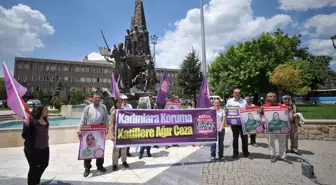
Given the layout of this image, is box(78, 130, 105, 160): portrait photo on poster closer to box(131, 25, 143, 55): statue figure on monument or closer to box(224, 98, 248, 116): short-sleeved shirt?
box(224, 98, 248, 116): short-sleeved shirt

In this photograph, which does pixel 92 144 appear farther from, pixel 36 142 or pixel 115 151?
pixel 36 142

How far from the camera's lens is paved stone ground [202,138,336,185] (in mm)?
4582

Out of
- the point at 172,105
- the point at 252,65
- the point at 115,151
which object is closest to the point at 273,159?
the point at 172,105

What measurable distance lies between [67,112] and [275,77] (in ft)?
99.7

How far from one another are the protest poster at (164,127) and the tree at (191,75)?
3440 centimetres

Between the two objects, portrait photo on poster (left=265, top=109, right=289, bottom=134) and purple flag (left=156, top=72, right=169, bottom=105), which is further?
purple flag (left=156, top=72, right=169, bottom=105)

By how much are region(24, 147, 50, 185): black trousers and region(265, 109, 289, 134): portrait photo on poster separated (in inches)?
231

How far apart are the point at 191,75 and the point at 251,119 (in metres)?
34.4

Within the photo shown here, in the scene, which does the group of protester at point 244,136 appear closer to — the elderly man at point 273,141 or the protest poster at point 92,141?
the elderly man at point 273,141

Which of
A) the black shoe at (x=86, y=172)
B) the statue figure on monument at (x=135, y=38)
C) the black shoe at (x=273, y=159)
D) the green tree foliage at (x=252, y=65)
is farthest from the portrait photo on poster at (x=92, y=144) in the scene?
the green tree foliage at (x=252, y=65)

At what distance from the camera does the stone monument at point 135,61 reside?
69.7 feet

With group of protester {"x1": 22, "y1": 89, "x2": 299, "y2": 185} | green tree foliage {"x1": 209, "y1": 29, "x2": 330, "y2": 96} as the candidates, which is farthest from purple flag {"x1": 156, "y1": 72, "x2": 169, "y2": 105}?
green tree foliage {"x1": 209, "y1": 29, "x2": 330, "y2": 96}

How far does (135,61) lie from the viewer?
77.5ft

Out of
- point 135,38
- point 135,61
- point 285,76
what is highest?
point 135,38
